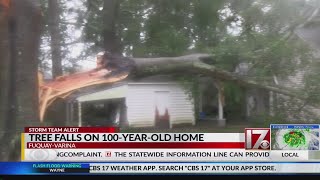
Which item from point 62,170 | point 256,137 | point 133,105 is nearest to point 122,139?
point 133,105

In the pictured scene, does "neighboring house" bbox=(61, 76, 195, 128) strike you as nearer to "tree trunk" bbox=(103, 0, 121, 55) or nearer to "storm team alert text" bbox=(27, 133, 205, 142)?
"storm team alert text" bbox=(27, 133, 205, 142)

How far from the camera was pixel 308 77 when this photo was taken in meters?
2.42

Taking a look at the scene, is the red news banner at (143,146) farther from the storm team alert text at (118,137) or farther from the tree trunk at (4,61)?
the tree trunk at (4,61)

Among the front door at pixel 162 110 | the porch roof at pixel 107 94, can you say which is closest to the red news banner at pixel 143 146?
the front door at pixel 162 110

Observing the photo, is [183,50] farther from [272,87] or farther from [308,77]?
[308,77]

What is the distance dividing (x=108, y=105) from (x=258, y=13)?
1.28m

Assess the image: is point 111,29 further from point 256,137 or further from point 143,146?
point 256,137

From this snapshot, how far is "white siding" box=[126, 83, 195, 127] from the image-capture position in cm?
244

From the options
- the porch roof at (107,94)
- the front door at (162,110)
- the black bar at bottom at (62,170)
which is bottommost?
the black bar at bottom at (62,170)

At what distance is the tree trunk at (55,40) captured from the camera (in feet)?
7.97

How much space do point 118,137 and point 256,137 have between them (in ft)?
3.33

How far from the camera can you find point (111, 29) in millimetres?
2502

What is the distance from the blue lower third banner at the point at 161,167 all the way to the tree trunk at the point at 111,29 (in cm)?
86

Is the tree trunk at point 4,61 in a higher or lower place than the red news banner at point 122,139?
higher
